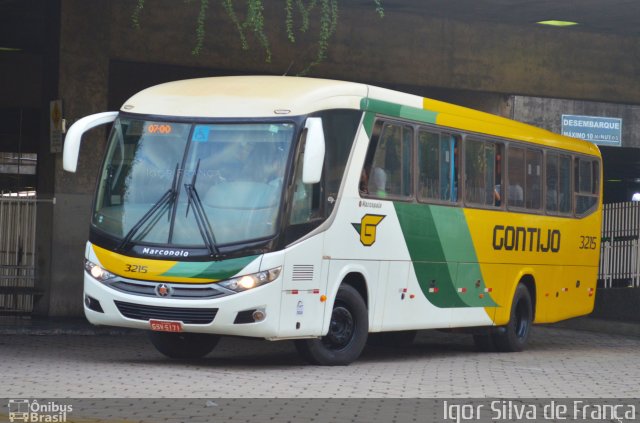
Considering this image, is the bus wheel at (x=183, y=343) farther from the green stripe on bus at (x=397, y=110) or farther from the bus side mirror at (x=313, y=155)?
the green stripe on bus at (x=397, y=110)

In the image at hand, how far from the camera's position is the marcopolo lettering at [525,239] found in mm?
18875

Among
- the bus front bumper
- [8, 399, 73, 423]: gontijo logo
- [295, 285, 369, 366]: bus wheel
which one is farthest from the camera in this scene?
[295, 285, 369, 366]: bus wheel

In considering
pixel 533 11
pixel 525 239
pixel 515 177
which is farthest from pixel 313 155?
pixel 533 11

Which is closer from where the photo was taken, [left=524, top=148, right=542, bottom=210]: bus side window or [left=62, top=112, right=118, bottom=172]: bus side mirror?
[left=62, top=112, right=118, bottom=172]: bus side mirror

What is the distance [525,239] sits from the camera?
19688 mm

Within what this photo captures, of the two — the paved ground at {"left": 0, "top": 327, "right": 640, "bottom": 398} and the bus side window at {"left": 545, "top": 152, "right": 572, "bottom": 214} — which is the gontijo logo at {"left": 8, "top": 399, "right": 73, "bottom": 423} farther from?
the bus side window at {"left": 545, "top": 152, "right": 572, "bottom": 214}

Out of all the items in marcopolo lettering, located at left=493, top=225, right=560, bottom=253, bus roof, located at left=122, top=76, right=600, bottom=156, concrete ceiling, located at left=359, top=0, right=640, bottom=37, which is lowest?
marcopolo lettering, located at left=493, top=225, right=560, bottom=253

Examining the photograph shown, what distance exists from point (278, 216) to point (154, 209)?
4.21ft

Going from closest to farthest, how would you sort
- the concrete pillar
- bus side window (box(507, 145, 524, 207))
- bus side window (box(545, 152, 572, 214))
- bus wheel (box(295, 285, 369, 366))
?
bus wheel (box(295, 285, 369, 366)) < bus side window (box(507, 145, 524, 207)) < bus side window (box(545, 152, 572, 214)) < the concrete pillar

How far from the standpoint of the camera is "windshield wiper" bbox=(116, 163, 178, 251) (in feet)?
46.5

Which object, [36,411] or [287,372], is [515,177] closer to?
[287,372]

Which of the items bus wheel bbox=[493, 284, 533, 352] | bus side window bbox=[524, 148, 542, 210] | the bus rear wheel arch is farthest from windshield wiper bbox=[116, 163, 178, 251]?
bus side window bbox=[524, 148, 542, 210]

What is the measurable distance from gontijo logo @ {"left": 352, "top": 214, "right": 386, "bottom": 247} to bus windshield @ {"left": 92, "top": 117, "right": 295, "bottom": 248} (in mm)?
1549

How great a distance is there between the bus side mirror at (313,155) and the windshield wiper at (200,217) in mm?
1060
